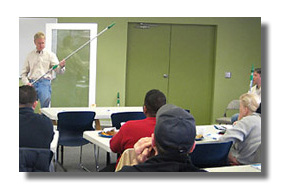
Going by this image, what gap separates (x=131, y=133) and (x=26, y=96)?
723 millimetres

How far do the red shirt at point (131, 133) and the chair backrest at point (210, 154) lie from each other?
0.33 metres

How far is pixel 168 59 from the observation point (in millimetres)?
6348

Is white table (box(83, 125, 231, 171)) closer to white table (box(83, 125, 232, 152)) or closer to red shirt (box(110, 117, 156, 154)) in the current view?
white table (box(83, 125, 232, 152))

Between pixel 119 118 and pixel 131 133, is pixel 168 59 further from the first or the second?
pixel 131 133

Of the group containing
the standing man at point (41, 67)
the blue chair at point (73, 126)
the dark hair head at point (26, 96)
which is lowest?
the blue chair at point (73, 126)

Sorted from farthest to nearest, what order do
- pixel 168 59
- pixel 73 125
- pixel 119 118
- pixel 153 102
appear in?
pixel 168 59, pixel 73 125, pixel 119 118, pixel 153 102

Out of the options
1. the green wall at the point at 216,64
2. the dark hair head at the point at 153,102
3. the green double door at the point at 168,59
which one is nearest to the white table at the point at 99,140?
the dark hair head at the point at 153,102

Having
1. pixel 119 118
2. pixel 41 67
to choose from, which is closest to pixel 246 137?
pixel 119 118

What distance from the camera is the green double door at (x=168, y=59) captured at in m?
6.21

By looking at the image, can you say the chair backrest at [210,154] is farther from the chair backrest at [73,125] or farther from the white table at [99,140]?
the chair backrest at [73,125]
